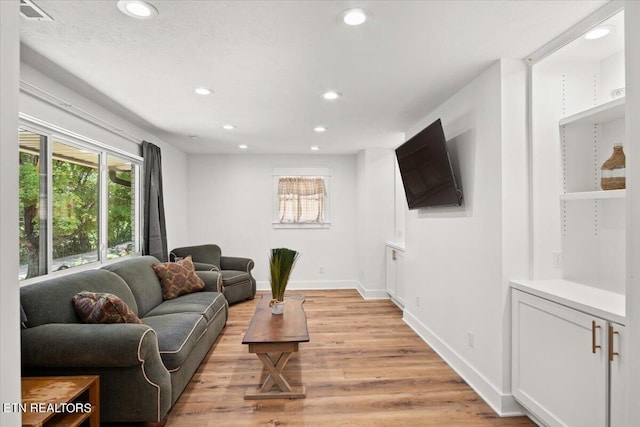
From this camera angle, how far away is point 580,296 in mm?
1904

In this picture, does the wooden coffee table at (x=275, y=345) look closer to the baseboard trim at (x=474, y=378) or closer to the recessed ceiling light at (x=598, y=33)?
the baseboard trim at (x=474, y=378)

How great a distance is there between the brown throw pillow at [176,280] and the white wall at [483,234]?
8.75 feet

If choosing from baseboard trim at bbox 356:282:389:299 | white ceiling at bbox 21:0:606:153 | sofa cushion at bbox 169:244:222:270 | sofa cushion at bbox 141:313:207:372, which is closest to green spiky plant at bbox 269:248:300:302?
sofa cushion at bbox 141:313:207:372

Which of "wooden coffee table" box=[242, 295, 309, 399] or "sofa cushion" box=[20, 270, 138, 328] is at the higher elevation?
"sofa cushion" box=[20, 270, 138, 328]

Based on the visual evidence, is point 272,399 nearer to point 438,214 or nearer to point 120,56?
point 438,214

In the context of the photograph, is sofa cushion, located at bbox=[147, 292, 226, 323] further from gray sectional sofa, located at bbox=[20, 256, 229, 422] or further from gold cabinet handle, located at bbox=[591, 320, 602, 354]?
gold cabinet handle, located at bbox=[591, 320, 602, 354]

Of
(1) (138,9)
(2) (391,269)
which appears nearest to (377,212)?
(2) (391,269)

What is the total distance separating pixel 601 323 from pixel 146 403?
261 cm

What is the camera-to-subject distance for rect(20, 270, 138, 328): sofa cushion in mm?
2164

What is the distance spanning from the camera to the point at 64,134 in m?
2.82

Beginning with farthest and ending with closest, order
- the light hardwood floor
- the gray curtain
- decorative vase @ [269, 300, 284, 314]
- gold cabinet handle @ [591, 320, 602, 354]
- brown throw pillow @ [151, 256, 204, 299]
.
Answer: the gray curtain < brown throw pillow @ [151, 256, 204, 299] < decorative vase @ [269, 300, 284, 314] < the light hardwood floor < gold cabinet handle @ [591, 320, 602, 354]

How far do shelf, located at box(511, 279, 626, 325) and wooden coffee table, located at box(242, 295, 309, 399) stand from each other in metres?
1.56

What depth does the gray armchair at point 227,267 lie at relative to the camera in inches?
196

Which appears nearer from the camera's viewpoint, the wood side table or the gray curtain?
the wood side table
